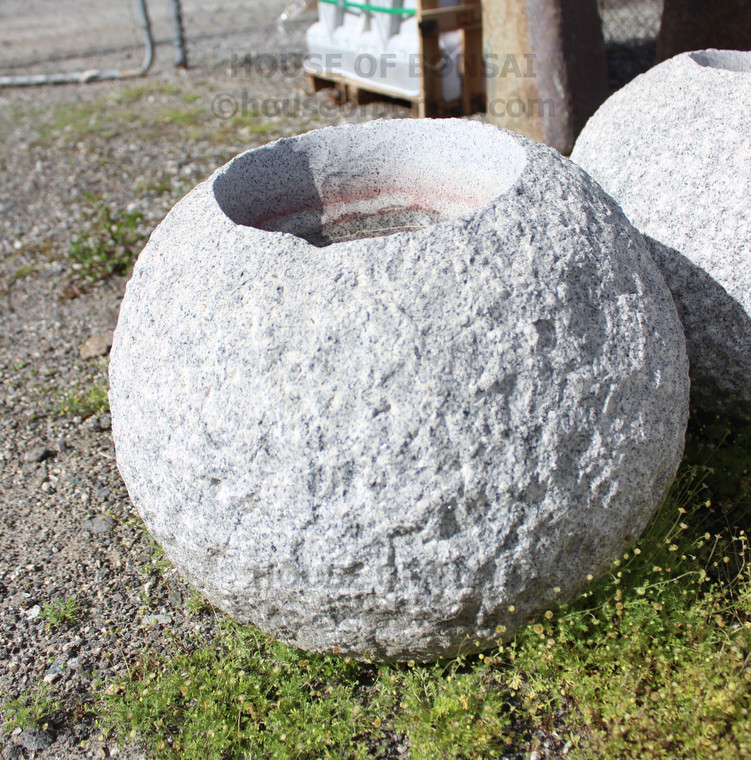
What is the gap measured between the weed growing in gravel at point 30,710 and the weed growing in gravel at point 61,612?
270 mm

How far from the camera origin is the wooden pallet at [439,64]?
17.9 feet

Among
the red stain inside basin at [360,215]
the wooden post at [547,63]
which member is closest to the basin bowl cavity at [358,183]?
the red stain inside basin at [360,215]

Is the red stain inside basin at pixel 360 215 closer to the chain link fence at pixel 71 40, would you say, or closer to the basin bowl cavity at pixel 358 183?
the basin bowl cavity at pixel 358 183

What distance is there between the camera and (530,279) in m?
1.80

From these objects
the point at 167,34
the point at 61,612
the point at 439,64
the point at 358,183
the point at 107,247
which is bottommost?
the point at 61,612

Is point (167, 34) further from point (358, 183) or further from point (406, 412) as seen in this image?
point (406, 412)

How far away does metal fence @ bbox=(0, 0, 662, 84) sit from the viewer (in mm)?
7844

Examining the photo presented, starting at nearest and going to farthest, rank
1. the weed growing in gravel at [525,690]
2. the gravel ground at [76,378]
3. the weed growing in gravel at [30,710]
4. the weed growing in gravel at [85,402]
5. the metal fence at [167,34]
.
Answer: the weed growing in gravel at [525,690]
the weed growing in gravel at [30,710]
the gravel ground at [76,378]
the weed growing in gravel at [85,402]
the metal fence at [167,34]

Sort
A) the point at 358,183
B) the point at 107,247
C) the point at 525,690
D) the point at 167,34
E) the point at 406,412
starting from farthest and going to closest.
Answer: the point at 167,34 → the point at 107,247 → the point at 358,183 → the point at 525,690 → the point at 406,412

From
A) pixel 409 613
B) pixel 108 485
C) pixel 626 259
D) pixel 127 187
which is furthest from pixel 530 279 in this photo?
pixel 127 187

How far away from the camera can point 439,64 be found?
5715mm

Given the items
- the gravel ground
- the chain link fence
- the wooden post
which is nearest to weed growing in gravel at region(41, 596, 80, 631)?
the gravel ground

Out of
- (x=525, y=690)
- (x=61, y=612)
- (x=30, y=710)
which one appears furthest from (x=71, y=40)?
(x=525, y=690)

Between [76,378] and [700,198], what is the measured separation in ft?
9.45
